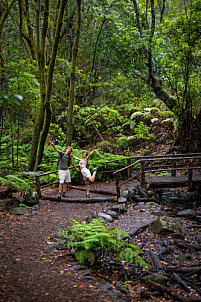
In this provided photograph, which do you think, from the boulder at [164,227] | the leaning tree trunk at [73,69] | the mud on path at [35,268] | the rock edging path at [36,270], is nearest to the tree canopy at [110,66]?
the leaning tree trunk at [73,69]

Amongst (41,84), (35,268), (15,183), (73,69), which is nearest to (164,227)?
(35,268)

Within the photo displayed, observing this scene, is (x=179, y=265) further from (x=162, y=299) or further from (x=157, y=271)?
(x=162, y=299)

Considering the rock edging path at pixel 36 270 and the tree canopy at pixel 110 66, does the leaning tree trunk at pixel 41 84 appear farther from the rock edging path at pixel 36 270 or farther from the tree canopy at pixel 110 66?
the rock edging path at pixel 36 270

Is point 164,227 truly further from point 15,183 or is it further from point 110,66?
point 110,66

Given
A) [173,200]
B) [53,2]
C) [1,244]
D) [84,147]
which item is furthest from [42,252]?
[53,2]

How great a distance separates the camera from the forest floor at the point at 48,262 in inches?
133

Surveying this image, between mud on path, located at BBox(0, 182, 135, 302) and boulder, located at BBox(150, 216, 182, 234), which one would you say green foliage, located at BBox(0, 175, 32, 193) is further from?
boulder, located at BBox(150, 216, 182, 234)

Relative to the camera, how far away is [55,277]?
153 inches

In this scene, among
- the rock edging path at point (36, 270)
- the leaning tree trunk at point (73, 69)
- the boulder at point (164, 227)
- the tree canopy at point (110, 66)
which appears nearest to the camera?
the rock edging path at point (36, 270)

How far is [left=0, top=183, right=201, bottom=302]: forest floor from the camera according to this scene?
338 cm

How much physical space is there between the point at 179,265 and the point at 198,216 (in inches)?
146

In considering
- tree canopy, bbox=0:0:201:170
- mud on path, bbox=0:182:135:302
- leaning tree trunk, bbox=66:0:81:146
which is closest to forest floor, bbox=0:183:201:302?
mud on path, bbox=0:182:135:302

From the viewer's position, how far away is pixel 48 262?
4449 millimetres

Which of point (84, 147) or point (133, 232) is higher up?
point (84, 147)
